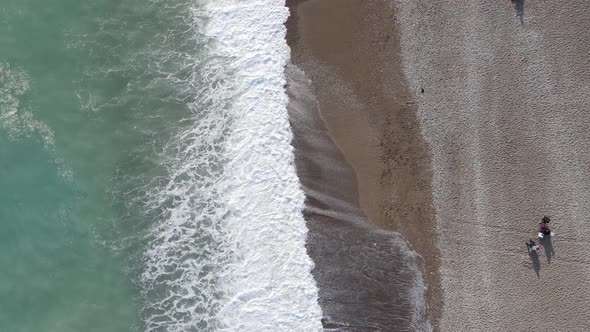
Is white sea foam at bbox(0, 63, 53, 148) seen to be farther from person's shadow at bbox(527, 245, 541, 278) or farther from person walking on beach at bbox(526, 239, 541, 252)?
person's shadow at bbox(527, 245, 541, 278)

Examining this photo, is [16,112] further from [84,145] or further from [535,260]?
[535,260]

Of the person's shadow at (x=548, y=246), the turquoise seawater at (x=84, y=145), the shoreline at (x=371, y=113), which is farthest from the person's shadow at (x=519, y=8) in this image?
the turquoise seawater at (x=84, y=145)

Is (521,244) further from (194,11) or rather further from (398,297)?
(194,11)

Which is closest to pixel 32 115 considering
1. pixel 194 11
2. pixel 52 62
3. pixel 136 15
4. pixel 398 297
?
pixel 52 62

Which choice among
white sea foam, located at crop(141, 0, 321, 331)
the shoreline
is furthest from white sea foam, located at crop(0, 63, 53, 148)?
the shoreline

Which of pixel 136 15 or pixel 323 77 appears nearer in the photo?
pixel 323 77

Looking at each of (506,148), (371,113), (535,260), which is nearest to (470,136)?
(506,148)

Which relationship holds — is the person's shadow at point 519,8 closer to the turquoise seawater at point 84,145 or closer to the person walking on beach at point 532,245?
the person walking on beach at point 532,245
